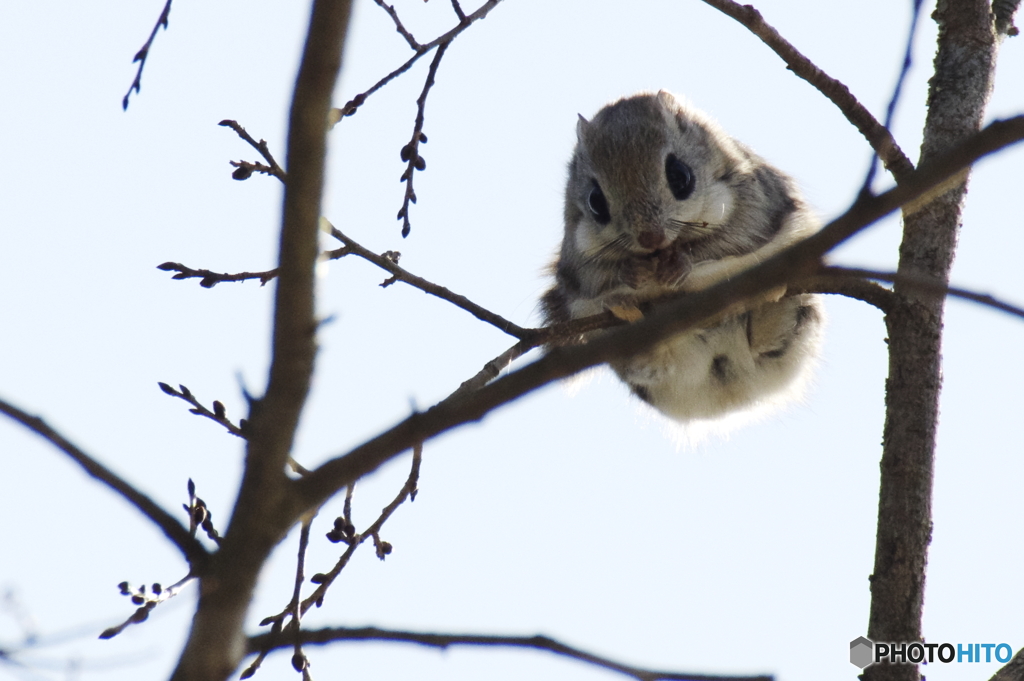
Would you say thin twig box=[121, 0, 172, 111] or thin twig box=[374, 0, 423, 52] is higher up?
thin twig box=[374, 0, 423, 52]

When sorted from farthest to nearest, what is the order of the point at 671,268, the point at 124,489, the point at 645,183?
the point at 645,183 < the point at 671,268 < the point at 124,489

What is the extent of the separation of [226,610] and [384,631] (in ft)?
0.87

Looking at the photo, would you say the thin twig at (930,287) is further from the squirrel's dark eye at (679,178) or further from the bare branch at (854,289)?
the squirrel's dark eye at (679,178)

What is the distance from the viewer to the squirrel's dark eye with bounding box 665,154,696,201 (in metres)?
4.73

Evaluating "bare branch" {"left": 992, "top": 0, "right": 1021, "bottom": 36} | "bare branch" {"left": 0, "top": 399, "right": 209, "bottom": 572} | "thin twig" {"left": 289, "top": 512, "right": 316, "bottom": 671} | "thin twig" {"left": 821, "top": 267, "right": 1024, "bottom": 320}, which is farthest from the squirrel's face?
"bare branch" {"left": 0, "top": 399, "right": 209, "bottom": 572}

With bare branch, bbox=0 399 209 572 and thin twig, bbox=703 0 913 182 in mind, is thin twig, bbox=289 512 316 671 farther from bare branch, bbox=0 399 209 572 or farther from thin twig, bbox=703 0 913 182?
thin twig, bbox=703 0 913 182

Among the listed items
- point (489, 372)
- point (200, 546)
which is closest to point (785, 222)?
point (489, 372)

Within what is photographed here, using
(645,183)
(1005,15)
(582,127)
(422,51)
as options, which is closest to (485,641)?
(422,51)

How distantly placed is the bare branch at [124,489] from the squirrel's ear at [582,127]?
3.74 m

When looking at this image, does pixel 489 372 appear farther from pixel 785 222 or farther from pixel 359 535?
pixel 785 222

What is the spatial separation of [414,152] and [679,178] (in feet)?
5.18

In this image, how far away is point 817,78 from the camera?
11.7ft

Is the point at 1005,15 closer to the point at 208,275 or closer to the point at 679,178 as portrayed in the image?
the point at 679,178

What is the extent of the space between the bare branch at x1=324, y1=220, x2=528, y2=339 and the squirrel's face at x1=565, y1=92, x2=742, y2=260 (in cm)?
156
